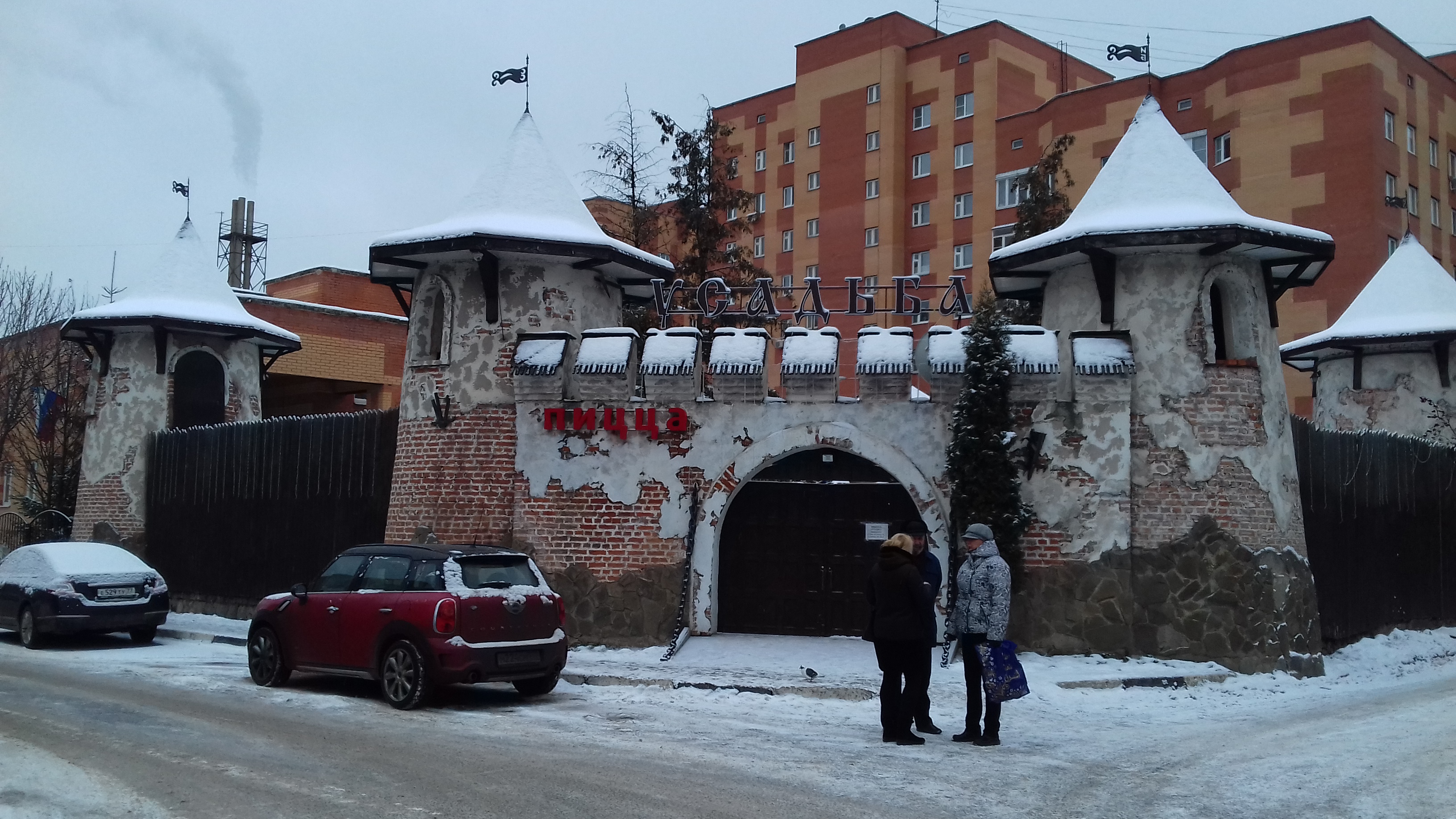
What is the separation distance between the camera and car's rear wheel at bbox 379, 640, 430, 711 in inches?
405

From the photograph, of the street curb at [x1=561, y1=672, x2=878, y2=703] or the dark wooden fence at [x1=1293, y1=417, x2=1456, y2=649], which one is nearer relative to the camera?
the street curb at [x1=561, y1=672, x2=878, y2=703]

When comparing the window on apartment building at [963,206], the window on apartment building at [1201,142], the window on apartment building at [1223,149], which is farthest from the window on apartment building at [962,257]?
the window on apartment building at [1223,149]

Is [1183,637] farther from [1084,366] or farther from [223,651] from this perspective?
[223,651]

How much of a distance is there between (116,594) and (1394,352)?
20188mm

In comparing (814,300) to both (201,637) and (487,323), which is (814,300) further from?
(201,637)

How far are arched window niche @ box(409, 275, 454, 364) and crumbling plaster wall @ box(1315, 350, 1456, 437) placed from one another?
14.1 meters

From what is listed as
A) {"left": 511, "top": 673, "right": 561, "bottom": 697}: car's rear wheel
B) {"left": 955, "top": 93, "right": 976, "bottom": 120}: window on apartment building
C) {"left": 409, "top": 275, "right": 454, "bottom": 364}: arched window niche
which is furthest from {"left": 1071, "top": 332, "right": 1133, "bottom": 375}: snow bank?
{"left": 955, "top": 93, "right": 976, "bottom": 120}: window on apartment building

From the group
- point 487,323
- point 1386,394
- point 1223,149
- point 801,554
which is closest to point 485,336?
point 487,323

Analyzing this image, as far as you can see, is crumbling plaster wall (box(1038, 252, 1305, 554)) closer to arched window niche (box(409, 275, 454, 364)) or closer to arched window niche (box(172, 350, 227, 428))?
arched window niche (box(409, 275, 454, 364))

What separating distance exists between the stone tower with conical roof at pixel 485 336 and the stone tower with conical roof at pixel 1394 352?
495 inches

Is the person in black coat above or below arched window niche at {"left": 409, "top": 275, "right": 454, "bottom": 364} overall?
below

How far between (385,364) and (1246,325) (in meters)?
23.7

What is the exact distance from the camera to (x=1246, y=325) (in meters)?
13.8

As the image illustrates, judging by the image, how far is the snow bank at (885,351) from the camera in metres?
13.9
